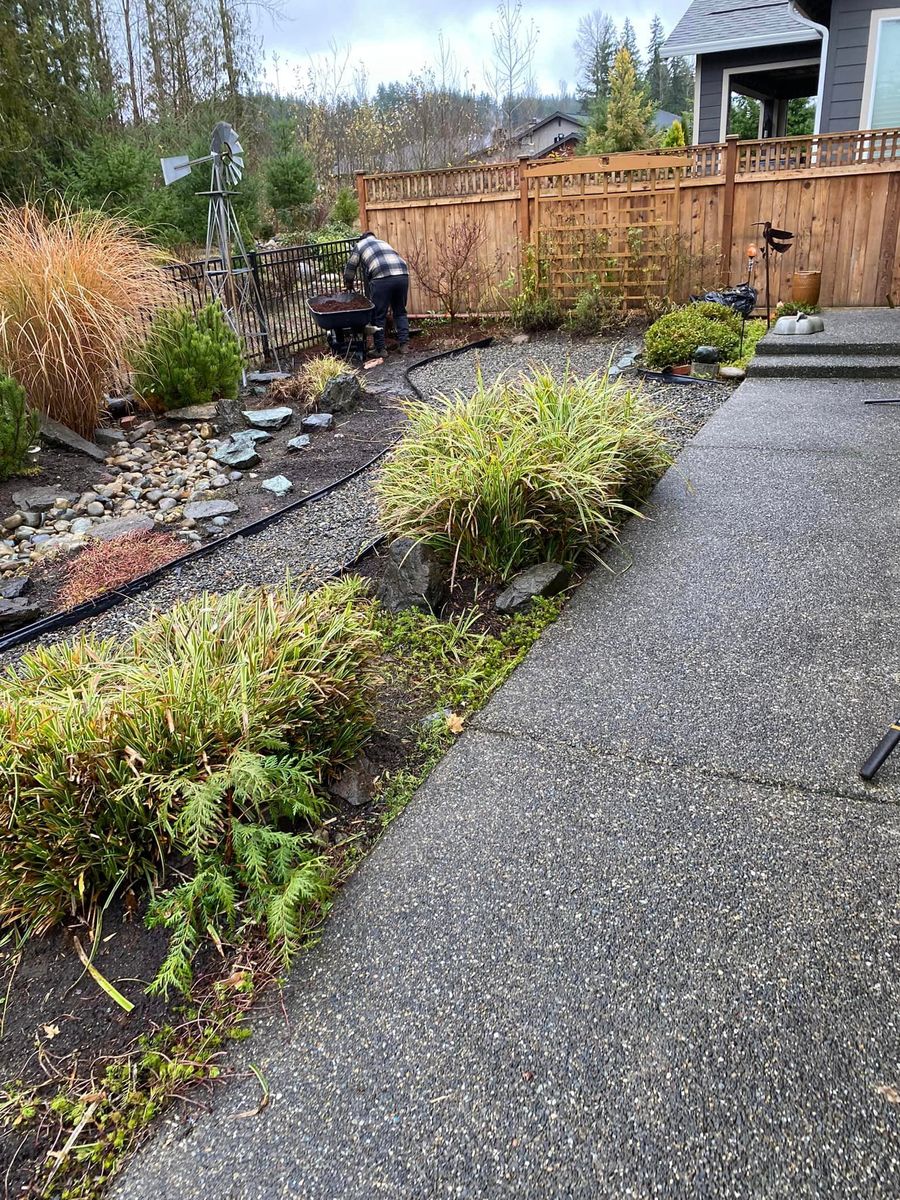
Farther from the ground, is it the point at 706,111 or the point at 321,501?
the point at 706,111

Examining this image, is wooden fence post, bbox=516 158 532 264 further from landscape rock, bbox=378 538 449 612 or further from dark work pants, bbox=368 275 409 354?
landscape rock, bbox=378 538 449 612

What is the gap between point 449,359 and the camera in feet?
29.9

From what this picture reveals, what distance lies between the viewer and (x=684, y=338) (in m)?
Result: 7.30

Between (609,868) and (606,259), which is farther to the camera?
(606,259)

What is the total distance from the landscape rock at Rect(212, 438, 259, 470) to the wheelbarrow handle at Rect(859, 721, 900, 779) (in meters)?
4.63

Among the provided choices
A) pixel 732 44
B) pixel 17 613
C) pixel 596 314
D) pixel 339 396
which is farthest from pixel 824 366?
pixel 732 44

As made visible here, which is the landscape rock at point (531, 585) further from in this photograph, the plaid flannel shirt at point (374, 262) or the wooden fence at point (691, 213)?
the wooden fence at point (691, 213)

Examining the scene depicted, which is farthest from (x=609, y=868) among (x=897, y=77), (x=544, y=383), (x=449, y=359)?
(x=897, y=77)

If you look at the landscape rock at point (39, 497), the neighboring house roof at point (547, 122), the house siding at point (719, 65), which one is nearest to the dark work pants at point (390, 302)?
the landscape rock at point (39, 497)

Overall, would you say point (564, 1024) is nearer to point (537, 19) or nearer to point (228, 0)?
point (228, 0)

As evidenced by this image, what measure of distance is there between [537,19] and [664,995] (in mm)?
25626

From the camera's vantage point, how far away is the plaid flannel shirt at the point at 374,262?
937cm

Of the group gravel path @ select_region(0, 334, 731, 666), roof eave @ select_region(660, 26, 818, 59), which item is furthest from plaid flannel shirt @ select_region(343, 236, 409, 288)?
roof eave @ select_region(660, 26, 818, 59)

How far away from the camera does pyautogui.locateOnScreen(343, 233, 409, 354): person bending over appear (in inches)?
369
